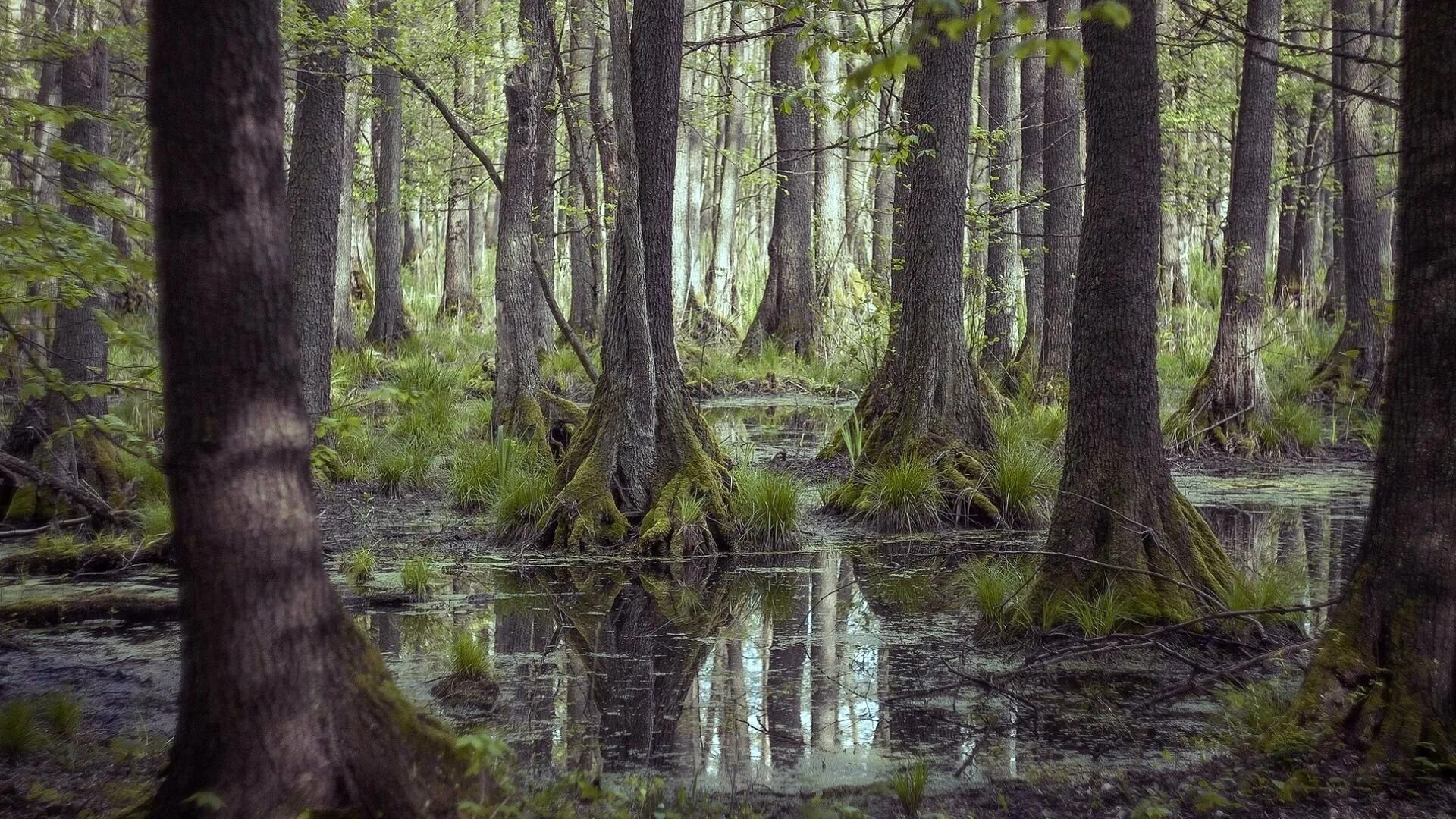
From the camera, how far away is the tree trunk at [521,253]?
1159 cm

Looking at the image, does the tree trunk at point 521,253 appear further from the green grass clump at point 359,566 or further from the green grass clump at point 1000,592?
the green grass clump at point 1000,592

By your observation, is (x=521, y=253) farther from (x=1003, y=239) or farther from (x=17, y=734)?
(x=17, y=734)

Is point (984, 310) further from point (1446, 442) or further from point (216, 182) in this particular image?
point (216, 182)

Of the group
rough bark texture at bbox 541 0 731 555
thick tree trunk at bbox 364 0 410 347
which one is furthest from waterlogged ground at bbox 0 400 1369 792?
thick tree trunk at bbox 364 0 410 347

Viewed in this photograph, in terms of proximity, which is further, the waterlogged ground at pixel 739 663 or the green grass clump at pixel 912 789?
the waterlogged ground at pixel 739 663

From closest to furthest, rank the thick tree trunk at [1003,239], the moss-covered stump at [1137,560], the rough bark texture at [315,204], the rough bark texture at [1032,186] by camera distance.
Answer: the moss-covered stump at [1137,560]
the rough bark texture at [315,204]
the thick tree trunk at [1003,239]
the rough bark texture at [1032,186]

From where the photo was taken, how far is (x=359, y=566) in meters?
7.59

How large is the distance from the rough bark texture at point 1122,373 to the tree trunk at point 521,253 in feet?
20.2

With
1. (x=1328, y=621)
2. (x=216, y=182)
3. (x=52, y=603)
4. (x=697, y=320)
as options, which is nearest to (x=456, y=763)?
(x=216, y=182)

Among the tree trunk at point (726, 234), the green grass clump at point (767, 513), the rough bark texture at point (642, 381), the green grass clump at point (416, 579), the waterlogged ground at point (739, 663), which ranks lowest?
the waterlogged ground at point (739, 663)

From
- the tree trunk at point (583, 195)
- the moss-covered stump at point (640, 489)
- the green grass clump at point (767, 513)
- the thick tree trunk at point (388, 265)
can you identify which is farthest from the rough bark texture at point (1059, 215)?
the thick tree trunk at point (388, 265)

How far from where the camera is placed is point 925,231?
415 inches

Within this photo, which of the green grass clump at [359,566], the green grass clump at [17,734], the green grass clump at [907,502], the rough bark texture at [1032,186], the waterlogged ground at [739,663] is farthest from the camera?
the rough bark texture at [1032,186]

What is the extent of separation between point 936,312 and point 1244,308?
15.7 ft
